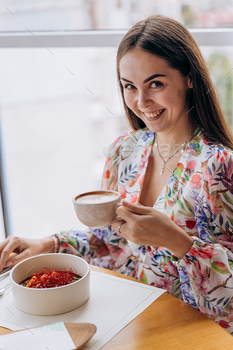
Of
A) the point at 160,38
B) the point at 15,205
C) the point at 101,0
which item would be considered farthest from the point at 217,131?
the point at 15,205

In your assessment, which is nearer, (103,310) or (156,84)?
(103,310)

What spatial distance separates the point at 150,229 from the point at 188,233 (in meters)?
0.29

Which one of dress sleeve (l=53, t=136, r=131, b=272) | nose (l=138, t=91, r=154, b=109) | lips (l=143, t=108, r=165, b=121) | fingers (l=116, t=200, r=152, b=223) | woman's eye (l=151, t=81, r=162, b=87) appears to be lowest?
dress sleeve (l=53, t=136, r=131, b=272)

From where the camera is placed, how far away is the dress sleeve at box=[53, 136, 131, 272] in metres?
1.39

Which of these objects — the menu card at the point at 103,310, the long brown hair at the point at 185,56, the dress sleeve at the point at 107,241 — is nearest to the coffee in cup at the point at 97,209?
the menu card at the point at 103,310

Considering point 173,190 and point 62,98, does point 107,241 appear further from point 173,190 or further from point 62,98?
point 62,98

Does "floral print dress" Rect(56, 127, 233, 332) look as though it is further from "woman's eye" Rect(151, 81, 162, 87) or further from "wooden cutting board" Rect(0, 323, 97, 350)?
"wooden cutting board" Rect(0, 323, 97, 350)

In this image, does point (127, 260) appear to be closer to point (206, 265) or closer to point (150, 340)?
point (206, 265)

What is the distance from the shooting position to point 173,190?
1.28m

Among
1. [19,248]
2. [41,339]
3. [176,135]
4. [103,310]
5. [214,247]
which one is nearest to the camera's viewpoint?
[41,339]

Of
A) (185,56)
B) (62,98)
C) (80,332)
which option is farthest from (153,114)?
(62,98)

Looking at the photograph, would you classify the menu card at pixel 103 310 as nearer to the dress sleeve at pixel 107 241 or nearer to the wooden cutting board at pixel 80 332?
the wooden cutting board at pixel 80 332

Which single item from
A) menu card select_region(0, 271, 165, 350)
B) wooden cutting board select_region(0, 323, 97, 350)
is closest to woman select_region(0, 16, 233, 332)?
menu card select_region(0, 271, 165, 350)

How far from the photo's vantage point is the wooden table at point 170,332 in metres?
0.79
